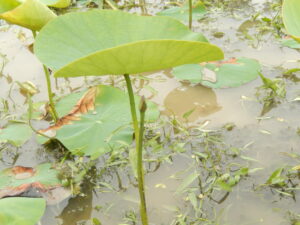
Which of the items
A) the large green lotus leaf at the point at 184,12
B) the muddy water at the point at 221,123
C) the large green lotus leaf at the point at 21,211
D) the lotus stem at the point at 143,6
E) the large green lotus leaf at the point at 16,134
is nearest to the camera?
the large green lotus leaf at the point at 21,211

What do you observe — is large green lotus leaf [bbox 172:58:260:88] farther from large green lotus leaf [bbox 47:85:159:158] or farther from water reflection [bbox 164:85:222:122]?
large green lotus leaf [bbox 47:85:159:158]

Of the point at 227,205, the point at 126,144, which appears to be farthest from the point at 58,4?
the point at 227,205

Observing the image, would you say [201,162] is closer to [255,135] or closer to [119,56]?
[255,135]

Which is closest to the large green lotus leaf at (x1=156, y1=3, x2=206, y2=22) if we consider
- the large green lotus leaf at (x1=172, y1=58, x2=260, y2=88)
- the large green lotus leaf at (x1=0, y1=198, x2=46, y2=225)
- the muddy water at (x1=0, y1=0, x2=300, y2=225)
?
the muddy water at (x1=0, y1=0, x2=300, y2=225)

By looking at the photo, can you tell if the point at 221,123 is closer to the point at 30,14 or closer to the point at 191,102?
the point at 191,102

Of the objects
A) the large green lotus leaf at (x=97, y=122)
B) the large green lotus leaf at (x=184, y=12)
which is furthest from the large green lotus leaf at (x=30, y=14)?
the large green lotus leaf at (x=184, y=12)

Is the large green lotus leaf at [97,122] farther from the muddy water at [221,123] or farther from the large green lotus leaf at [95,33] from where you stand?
the large green lotus leaf at [95,33]

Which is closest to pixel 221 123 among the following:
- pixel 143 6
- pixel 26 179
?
pixel 26 179

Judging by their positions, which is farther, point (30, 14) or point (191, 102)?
point (191, 102)
